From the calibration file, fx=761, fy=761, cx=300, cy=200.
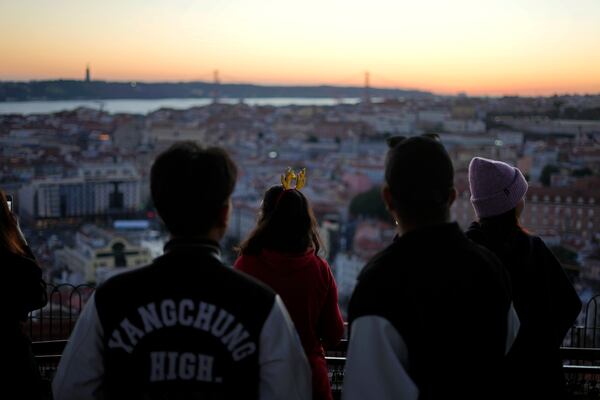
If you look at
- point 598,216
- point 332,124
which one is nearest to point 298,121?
point 332,124

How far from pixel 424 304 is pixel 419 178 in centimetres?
18

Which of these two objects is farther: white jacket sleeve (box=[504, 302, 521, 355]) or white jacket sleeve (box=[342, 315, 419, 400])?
white jacket sleeve (box=[504, 302, 521, 355])

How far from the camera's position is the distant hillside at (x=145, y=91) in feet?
97.9

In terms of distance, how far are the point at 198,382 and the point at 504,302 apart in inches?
18.8

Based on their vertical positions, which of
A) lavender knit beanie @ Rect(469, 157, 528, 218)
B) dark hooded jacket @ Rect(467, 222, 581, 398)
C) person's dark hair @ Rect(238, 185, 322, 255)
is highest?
lavender knit beanie @ Rect(469, 157, 528, 218)

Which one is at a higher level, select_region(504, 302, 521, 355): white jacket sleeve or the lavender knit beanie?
the lavender knit beanie

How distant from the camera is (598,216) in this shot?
26578mm

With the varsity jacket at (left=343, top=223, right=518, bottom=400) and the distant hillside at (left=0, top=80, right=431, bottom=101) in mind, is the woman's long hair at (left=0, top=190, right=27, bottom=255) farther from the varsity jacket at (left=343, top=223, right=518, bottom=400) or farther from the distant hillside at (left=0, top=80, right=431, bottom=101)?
the distant hillside at (left=0, top=80, right=431, bottom=101)

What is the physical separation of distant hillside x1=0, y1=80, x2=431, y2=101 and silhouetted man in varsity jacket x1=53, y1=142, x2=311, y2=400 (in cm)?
2716

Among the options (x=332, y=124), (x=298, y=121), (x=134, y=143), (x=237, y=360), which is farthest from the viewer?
(x=298, y=121)

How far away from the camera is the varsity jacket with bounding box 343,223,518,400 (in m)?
1.08

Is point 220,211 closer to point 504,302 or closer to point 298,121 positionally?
point 504,302

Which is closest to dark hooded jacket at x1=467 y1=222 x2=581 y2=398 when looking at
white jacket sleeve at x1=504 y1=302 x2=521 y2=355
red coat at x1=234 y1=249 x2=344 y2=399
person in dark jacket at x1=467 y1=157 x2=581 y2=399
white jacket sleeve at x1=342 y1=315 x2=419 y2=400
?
person in dark jacket at x1=467 y1=157 x2=581 y2=399

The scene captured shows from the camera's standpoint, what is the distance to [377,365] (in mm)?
1073
